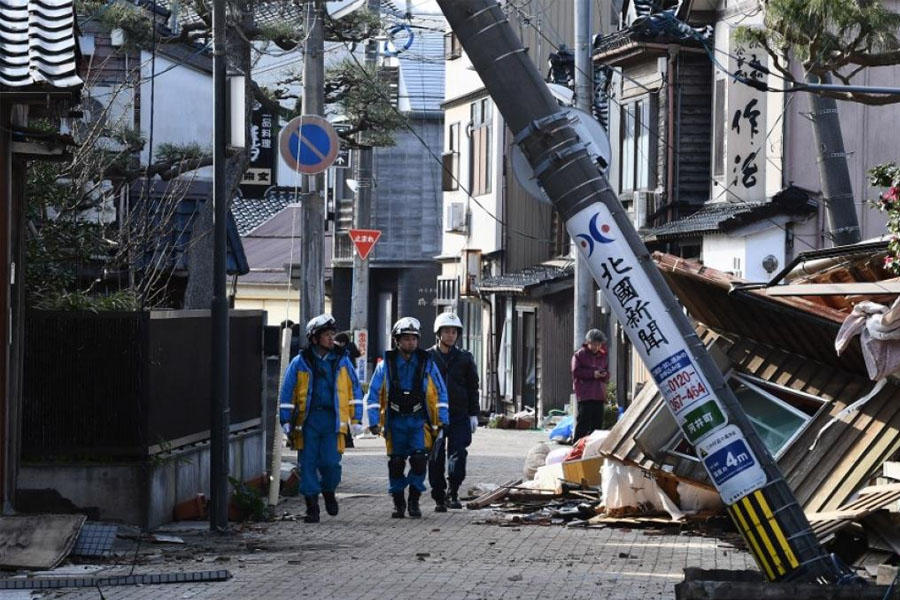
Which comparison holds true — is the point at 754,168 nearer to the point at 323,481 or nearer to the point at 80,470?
the point at 323,481

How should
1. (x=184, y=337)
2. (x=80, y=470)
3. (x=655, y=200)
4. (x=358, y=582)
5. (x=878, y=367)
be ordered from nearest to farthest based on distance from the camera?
(x=358, y=582) → (x=878, y=367) → (x=80, y=470) → (x=184, y=337) → (x=655, y=200)

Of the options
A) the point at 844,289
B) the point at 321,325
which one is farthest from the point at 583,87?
the point at 844,289

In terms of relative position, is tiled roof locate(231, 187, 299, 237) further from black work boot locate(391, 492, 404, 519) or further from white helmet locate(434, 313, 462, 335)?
black work boot locate(391, 492, 404, 519)

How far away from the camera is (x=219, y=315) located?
14203mm

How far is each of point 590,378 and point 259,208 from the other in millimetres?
29359

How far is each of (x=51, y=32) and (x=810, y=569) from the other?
7681 millimetres

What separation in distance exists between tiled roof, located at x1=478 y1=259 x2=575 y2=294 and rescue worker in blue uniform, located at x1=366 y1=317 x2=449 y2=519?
17.9m

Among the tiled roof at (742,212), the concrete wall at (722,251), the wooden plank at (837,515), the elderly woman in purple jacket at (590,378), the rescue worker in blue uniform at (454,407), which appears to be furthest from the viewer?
the concrete wall at (722,251)

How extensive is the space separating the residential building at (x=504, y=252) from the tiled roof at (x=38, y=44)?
71.8 feet

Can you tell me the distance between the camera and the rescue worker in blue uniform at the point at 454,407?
16.4 metres

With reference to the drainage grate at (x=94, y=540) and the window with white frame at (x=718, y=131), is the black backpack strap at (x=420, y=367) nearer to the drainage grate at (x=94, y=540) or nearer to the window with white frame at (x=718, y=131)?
the drainage grate at (x=94, y=540)

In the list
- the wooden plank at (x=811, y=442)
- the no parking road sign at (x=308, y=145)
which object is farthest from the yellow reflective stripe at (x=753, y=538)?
the no parking road sign at (x=308, y=145)

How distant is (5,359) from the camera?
13.1m

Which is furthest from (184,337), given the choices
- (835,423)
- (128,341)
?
(835,423)
